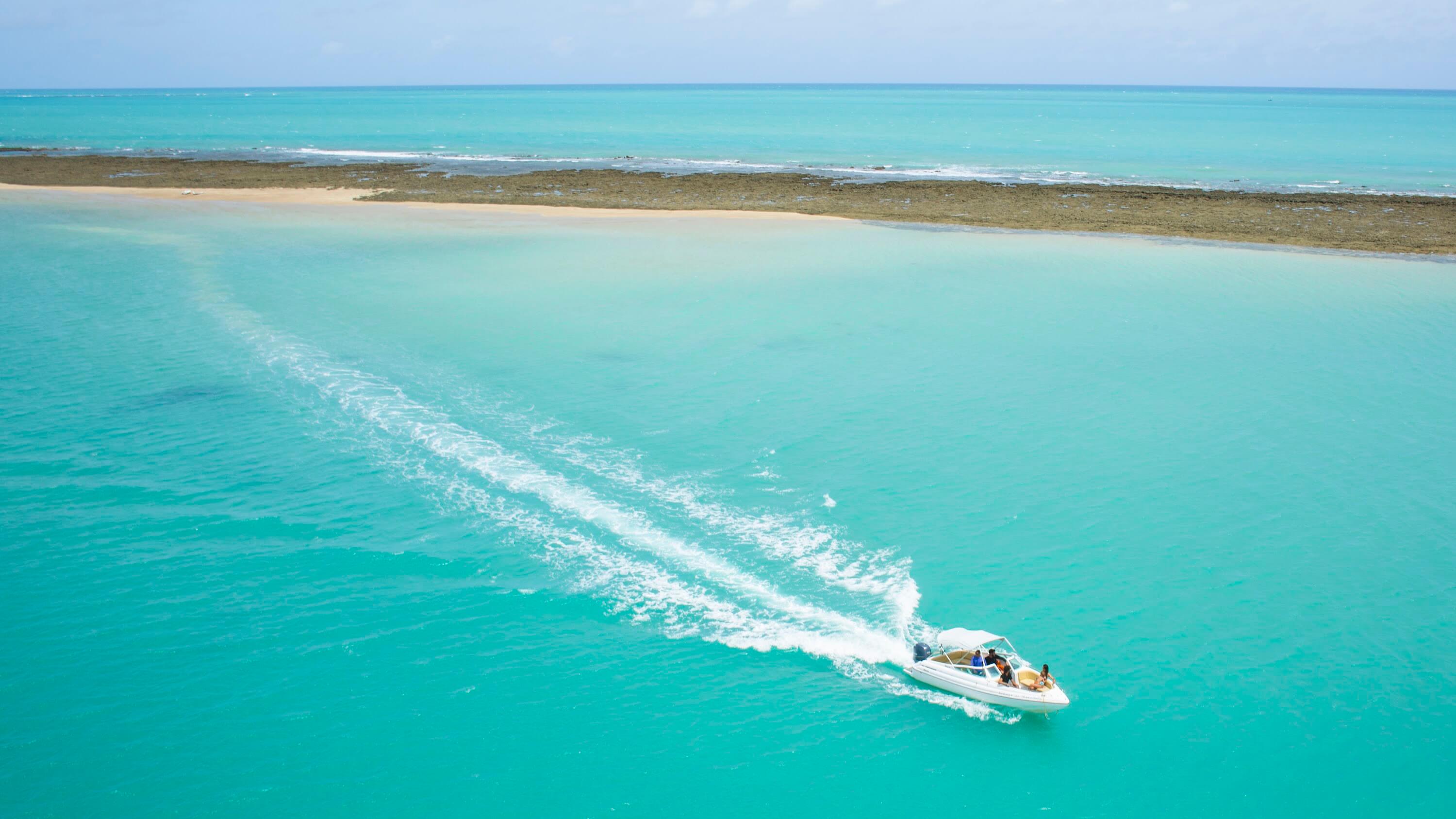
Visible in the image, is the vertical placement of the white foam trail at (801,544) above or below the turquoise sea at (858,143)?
below

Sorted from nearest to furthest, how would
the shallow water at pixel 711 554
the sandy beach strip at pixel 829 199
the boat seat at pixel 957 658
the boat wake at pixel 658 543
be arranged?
the shallow water at pixel 711 554 < the boat seat at pixel 957 658 < the boat wake at pixel 658 543 < the sandy beach strip at pixel 829 199

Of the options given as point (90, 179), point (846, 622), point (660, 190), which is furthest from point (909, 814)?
point (90, 179)

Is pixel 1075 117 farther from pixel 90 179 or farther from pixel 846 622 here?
pixel 846 622

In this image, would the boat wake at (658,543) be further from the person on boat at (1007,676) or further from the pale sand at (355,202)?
the pale sand at (355,202)

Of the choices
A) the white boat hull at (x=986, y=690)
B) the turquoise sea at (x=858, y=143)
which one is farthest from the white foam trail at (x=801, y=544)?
the turquoise sea at (x=858, y=143)

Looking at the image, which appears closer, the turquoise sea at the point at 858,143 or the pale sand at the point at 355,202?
the pale sand at the point at 355,202

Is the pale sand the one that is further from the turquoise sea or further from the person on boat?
the person on boat
